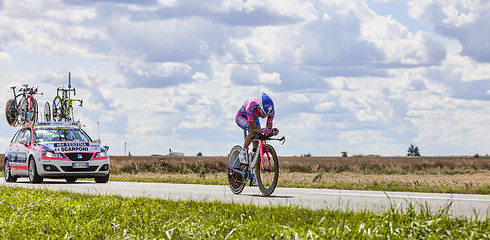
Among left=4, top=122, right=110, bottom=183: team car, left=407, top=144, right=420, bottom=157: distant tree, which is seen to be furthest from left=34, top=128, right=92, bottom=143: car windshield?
left=407, top=144, right=420, bottom=157: distant tree

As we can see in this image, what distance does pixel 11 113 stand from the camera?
1172 inches

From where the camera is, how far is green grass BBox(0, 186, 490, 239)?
20.1ft

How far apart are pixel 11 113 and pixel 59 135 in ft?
34.6

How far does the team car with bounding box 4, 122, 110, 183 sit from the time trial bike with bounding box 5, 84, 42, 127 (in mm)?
8028

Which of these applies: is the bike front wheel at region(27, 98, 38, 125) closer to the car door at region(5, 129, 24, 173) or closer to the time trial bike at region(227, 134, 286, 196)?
the car door at region(5, 129, 24, 173)

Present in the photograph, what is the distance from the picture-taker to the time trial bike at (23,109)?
28.6 metres

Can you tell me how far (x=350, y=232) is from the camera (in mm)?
6059

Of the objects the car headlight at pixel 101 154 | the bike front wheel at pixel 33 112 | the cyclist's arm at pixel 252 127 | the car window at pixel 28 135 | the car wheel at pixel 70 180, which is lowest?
the car wheel at pixel 70 180

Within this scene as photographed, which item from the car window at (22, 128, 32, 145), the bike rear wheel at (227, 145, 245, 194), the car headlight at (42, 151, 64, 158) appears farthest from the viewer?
the car window at (22, 128, 32, 145)

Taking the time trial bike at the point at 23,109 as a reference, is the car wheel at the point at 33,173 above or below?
below

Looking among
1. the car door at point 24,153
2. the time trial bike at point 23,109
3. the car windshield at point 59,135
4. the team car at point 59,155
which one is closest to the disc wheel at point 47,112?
the time trial bike at point 23,109

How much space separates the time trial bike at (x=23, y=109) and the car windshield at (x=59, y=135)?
8190 mm

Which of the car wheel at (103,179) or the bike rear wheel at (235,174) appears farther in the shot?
the car wheel at (103,179)

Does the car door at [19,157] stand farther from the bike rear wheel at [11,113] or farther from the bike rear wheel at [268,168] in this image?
the bike rear wheel at [268,168]
